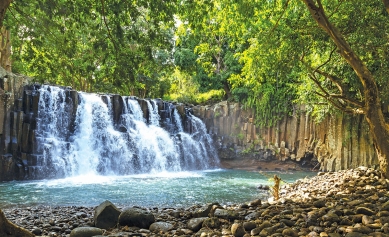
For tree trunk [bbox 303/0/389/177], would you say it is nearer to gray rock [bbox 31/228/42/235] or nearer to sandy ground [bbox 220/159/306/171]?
gray rock [bbox 31/228/42/235]

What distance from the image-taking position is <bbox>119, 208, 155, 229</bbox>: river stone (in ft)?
16.7

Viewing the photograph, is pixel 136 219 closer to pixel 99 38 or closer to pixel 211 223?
pixel 211 223

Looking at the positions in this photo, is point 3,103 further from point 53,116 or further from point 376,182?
point 376,182

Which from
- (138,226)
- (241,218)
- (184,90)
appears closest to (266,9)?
(241,218)

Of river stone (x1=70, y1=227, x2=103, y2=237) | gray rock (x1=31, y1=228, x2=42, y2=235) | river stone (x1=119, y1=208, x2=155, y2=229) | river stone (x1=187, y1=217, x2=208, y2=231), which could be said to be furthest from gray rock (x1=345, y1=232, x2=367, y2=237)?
gray rock (x1=31, y1=228, x2=42, y2=235)

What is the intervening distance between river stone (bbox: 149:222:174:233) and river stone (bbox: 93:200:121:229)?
2.41ft

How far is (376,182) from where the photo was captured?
7316 millimetres

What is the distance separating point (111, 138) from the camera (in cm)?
1673

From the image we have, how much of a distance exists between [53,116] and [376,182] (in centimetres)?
1403

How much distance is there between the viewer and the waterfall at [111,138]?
1500 centimetres

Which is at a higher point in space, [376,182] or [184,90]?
[184,90]

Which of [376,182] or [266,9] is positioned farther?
[266,9]

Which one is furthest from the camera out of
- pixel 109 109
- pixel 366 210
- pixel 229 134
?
pixel 229 134

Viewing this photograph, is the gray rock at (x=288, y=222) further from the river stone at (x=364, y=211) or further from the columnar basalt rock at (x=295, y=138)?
the columnar basalt rock at (x=295, y=138)
